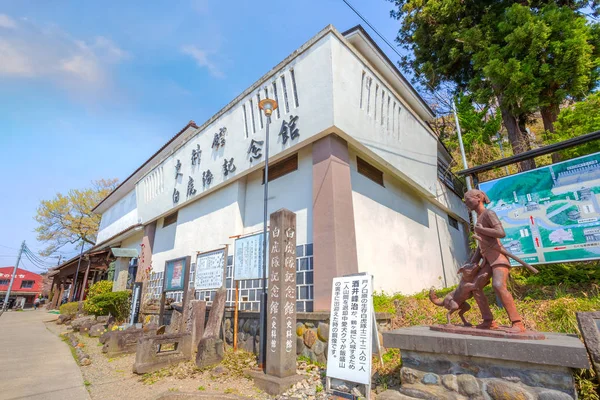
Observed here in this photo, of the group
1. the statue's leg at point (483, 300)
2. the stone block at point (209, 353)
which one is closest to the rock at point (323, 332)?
the stone block at point (209, 353)

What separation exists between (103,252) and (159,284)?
32.9 ft

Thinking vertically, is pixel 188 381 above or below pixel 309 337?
below

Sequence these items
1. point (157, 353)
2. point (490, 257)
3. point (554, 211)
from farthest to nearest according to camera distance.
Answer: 1. point (157, 353)
2. point (554, 211)
3. point (490, 257)

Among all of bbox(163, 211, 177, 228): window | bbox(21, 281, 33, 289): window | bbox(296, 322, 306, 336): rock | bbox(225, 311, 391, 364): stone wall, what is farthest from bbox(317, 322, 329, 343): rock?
bbox(21, 281, 33, 289): window

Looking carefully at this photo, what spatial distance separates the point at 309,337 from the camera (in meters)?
5.47

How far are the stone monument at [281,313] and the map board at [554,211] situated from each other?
13.5 feet

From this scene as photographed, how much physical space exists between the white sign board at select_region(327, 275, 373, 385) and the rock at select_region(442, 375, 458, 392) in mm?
887

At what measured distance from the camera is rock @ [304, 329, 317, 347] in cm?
540

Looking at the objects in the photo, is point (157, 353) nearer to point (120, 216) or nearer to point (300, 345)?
point (300, 345)

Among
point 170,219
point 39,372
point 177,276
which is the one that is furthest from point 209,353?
point 170,219

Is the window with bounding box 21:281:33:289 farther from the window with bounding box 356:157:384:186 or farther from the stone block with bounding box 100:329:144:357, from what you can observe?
the window with bounding box 356:157:384:186

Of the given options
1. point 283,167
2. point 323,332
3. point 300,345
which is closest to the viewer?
point 323,332

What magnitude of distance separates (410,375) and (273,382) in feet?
6.58

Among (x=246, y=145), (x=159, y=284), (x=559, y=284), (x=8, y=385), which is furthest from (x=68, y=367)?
(x=559, y=284)
